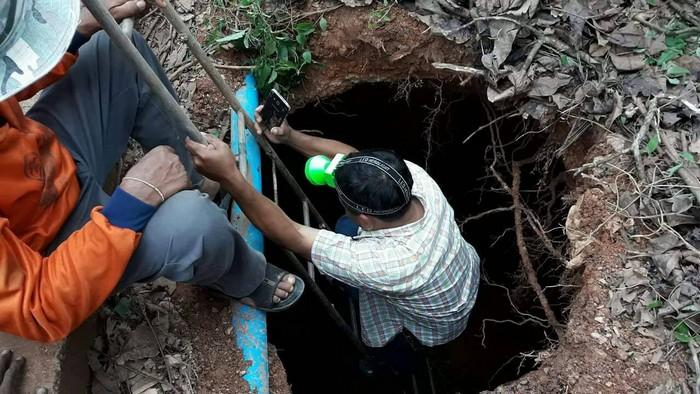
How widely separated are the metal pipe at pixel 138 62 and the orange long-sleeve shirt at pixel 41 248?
1.29ft

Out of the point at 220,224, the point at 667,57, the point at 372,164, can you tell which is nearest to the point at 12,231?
the point at 220,224

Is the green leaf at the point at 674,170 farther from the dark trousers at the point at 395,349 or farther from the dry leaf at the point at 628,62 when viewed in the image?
the dark trousers at the point at 395,349

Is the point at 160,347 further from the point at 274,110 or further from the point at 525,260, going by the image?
the point at 525,260

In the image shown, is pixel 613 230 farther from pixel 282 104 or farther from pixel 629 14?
pixel 282 104

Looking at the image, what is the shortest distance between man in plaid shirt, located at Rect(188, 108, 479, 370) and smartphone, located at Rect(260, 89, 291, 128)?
1.46 feet

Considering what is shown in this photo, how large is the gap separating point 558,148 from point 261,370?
1823mm

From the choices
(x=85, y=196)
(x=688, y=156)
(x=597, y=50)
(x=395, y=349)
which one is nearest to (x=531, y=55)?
(x=597, y=50)

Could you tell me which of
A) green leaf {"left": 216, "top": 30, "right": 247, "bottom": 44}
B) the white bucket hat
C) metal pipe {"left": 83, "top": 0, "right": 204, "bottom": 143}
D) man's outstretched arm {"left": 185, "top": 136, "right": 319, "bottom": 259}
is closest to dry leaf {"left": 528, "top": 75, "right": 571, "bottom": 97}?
man's outstretched arm {"left": 185, "top": 136, "right": 319, "bottom": 259}

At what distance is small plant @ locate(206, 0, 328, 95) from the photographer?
3066 mm

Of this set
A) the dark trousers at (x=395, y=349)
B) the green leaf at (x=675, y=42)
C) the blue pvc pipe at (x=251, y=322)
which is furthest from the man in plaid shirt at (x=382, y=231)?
the green leaf at (x=675, y=42)

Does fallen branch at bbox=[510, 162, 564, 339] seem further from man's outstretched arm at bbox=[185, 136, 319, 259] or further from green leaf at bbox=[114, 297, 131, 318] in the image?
green leaf at bbox=[114, 297, 131, 318]

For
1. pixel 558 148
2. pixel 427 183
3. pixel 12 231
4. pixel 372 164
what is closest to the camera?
pixel 12 231

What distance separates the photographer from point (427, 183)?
254cm

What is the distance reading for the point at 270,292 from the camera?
2498 mm
